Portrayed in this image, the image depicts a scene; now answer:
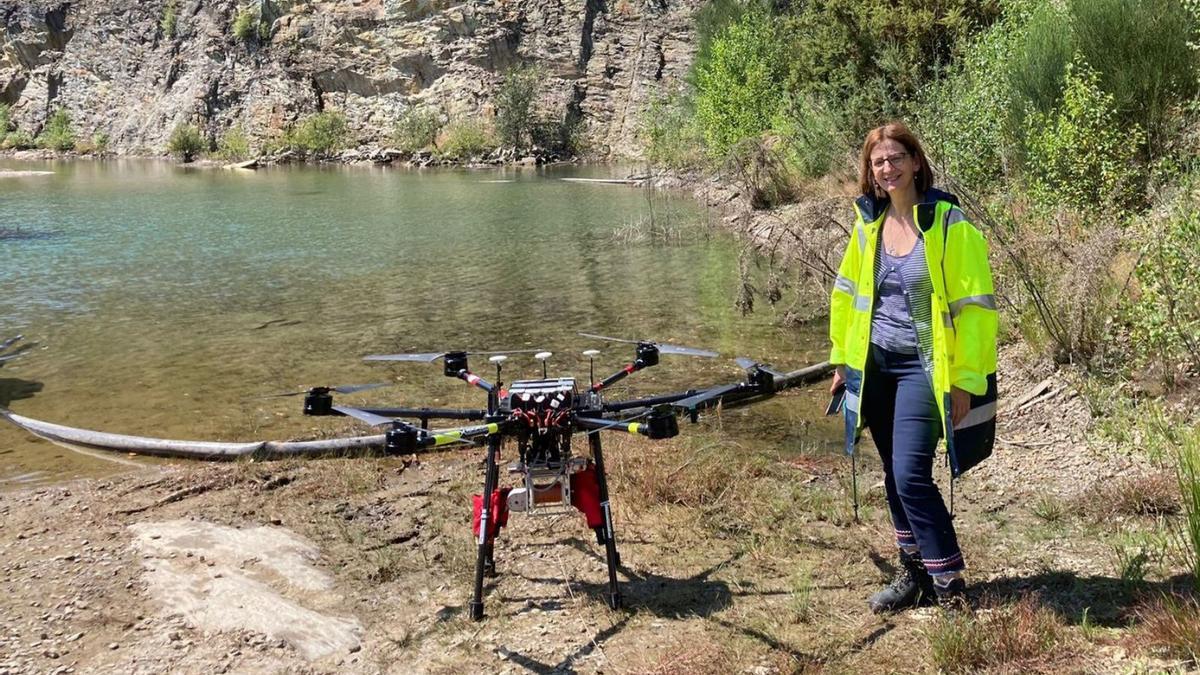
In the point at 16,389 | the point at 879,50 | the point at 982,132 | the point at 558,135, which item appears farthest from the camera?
the point at 558,135

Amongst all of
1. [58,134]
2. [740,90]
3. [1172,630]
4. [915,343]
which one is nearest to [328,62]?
[58,134]

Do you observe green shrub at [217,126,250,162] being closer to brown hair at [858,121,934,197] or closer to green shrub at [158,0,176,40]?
green shrub at [158,0,176,40]

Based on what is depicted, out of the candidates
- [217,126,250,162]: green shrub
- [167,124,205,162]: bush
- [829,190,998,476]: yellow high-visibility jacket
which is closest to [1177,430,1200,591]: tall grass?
[829,190,998,476]: yellow high-visibility jacket

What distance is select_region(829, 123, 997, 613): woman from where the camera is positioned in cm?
374

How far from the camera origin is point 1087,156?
8953mm

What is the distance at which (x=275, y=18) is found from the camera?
293 ft

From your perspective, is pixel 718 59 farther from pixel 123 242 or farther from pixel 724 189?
pixel 123 242

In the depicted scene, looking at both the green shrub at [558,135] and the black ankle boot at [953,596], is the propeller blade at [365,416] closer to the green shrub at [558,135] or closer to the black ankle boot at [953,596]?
the black ankle boot at [953,596]

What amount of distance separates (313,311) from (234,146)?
75334 mm

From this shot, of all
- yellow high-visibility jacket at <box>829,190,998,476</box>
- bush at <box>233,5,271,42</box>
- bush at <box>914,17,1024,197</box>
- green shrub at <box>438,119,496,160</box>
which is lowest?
yellow high-visibility jacket at <box>829,190,998,476</box>

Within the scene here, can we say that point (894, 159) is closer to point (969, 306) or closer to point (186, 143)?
point (969, 306)

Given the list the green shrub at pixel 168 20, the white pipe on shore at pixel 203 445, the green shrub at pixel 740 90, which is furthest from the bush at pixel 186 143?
the white pipe on shore at pixel 203 445

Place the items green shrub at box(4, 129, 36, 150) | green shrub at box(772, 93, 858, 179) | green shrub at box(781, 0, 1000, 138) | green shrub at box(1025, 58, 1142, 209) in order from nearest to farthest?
green shrub at box(1025, 58, 1142, 209) < green shrub at box(772, 93, 858, 179) < green shrub at box(781, 0, 1000, 138) < green shrub at box(4, 129, 36, 150)

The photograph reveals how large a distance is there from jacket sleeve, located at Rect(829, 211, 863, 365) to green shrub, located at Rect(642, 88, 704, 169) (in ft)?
106
